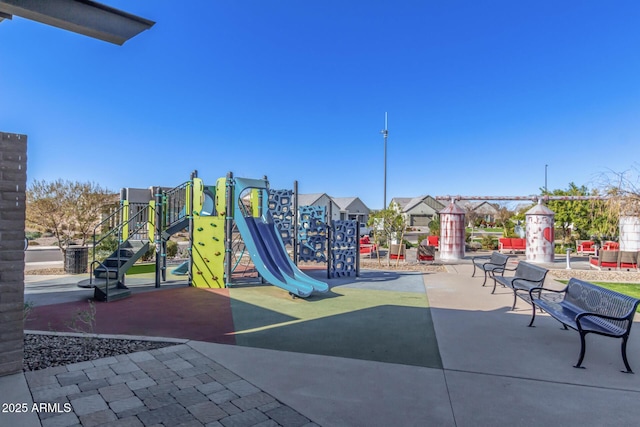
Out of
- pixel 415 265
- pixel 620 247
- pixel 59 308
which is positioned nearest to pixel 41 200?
pixel 59 308

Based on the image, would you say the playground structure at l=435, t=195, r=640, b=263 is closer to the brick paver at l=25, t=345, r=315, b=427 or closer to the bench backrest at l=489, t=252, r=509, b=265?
the bench backrest at l=489, t=252, r=509, b=265

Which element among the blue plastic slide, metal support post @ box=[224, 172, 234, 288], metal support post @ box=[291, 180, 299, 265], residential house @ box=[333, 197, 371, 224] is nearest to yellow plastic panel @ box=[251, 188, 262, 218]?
the blue plastic slide

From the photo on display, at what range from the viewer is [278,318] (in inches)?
270

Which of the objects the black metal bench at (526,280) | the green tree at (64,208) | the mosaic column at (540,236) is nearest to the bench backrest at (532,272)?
the black metal bench at (526,280)

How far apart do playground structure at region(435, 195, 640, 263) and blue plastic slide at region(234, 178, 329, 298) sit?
12075mm

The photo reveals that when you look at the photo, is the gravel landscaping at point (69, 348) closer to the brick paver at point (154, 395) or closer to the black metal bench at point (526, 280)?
the brick paver at point (154, 395)

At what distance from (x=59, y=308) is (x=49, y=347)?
3175mm

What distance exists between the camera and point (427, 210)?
63.8 m

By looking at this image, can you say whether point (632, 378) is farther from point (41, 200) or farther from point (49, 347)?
point (41, 200)

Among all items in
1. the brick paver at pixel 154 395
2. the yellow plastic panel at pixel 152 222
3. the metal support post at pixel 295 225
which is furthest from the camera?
the metal support post at pixel 295 225

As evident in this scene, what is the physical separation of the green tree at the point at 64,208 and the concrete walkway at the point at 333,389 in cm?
1257

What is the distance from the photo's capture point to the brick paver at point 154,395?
10.1ft

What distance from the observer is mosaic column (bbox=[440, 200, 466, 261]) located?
19516mm

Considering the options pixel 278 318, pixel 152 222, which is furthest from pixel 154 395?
pixel 152 222
